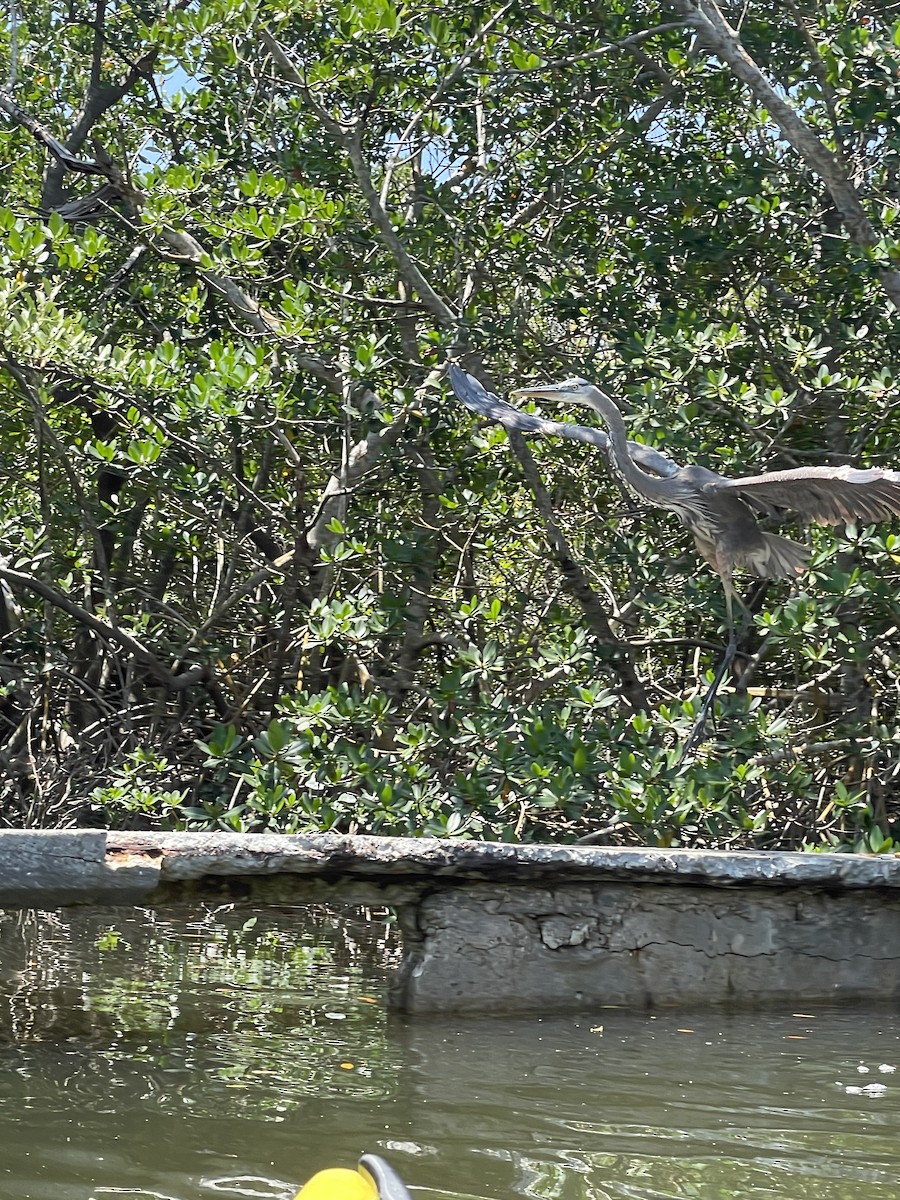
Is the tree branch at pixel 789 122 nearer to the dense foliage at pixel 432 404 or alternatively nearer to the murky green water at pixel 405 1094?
the dense foliage at pixel 432 404

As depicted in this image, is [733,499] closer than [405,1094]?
No

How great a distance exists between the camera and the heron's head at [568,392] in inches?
208

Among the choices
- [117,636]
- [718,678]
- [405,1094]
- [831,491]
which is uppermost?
[831,491]

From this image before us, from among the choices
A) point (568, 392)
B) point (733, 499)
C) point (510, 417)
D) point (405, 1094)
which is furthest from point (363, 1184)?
point (733, 499)

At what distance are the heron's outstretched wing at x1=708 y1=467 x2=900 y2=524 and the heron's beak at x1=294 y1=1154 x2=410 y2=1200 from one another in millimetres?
3114

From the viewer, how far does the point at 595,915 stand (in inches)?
183

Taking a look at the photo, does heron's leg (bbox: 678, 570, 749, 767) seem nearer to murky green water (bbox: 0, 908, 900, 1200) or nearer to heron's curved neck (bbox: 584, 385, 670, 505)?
heron's curved neck (bbox: 584, 385, 670, 505)

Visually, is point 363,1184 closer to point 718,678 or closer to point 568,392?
point 568,392

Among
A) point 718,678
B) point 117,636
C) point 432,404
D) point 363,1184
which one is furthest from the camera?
point 117,636

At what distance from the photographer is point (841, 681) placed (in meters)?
6.40

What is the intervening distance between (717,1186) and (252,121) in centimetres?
560

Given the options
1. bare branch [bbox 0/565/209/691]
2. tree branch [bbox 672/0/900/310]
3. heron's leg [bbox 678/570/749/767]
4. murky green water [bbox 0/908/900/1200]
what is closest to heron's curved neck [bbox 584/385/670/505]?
heron's leg [bbox 678/570/749/767]

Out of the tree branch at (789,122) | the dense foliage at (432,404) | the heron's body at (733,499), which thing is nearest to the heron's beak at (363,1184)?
the dense foliage at (432,404)

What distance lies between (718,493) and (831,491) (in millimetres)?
614
